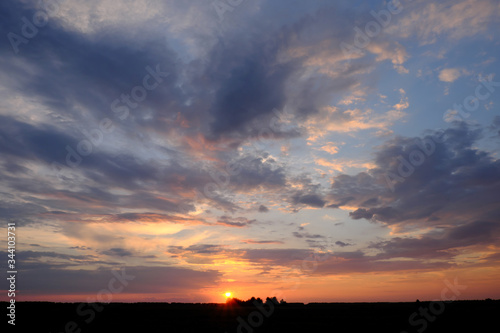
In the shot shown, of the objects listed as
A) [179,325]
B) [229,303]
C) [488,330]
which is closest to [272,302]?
[229,303]

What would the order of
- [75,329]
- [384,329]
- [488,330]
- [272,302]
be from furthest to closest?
[272,302] < [75,329] < [384,329] < [488,330]

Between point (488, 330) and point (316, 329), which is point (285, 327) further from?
point (488, 330)

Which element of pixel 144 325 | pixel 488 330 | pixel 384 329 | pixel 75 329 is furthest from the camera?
pixel 144 325

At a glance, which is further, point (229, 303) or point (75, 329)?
point (229, 303)

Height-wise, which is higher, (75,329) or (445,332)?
(75,329)

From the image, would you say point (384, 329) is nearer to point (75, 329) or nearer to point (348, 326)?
point (348, 326)

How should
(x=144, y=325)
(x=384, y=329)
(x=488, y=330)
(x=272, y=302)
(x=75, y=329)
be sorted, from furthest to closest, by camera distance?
(x=272, y=302) < (x=144, y=325) < (x=75, y=329) < (x=384, y=329) < (x=488, y=330)

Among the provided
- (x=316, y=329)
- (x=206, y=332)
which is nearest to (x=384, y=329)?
(x=316, y=329)

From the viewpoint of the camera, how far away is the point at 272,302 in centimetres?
13125

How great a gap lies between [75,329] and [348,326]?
116ft

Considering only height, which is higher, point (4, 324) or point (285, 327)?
point (4, 324)

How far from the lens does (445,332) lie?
37.8 meters

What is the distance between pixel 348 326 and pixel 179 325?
2272cm

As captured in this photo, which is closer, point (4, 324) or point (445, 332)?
point (445, 332)
